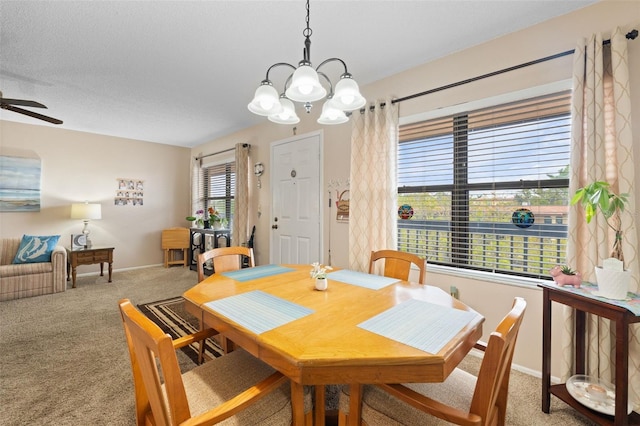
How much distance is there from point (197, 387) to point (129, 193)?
17.9 ft

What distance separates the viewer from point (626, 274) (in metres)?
1.41

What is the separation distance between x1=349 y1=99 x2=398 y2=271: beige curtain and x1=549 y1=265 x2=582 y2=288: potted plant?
1220 mm

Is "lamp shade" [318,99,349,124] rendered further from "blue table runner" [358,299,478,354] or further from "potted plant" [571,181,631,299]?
"potted plant" [571,181,631,299]

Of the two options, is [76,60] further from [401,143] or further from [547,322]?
[547,322]

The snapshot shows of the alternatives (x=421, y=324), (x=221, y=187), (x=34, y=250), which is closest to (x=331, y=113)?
(x=421, y=324)

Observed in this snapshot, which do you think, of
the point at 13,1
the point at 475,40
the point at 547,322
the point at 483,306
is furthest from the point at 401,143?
the point at 13,1

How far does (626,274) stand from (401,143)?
6.27 feet

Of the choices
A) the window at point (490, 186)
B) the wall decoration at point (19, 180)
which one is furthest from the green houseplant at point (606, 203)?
the wall decoration at point (19, 180)

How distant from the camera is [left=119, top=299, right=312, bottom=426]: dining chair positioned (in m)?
0.83

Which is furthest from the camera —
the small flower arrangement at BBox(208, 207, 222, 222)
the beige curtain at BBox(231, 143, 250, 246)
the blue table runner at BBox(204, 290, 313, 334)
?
the small flower arrangement at BBox(208, 207, 222, 222)

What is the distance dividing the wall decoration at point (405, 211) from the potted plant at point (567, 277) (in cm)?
122

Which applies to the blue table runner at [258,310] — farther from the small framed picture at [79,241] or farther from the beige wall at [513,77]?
the small framed picture at [79,241]

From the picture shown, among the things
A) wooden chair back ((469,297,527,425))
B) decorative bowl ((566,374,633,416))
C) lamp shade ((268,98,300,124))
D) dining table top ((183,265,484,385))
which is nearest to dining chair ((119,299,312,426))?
dining table top ((183,265,484,385))

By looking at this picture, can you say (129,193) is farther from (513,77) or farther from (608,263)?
(608,263)
